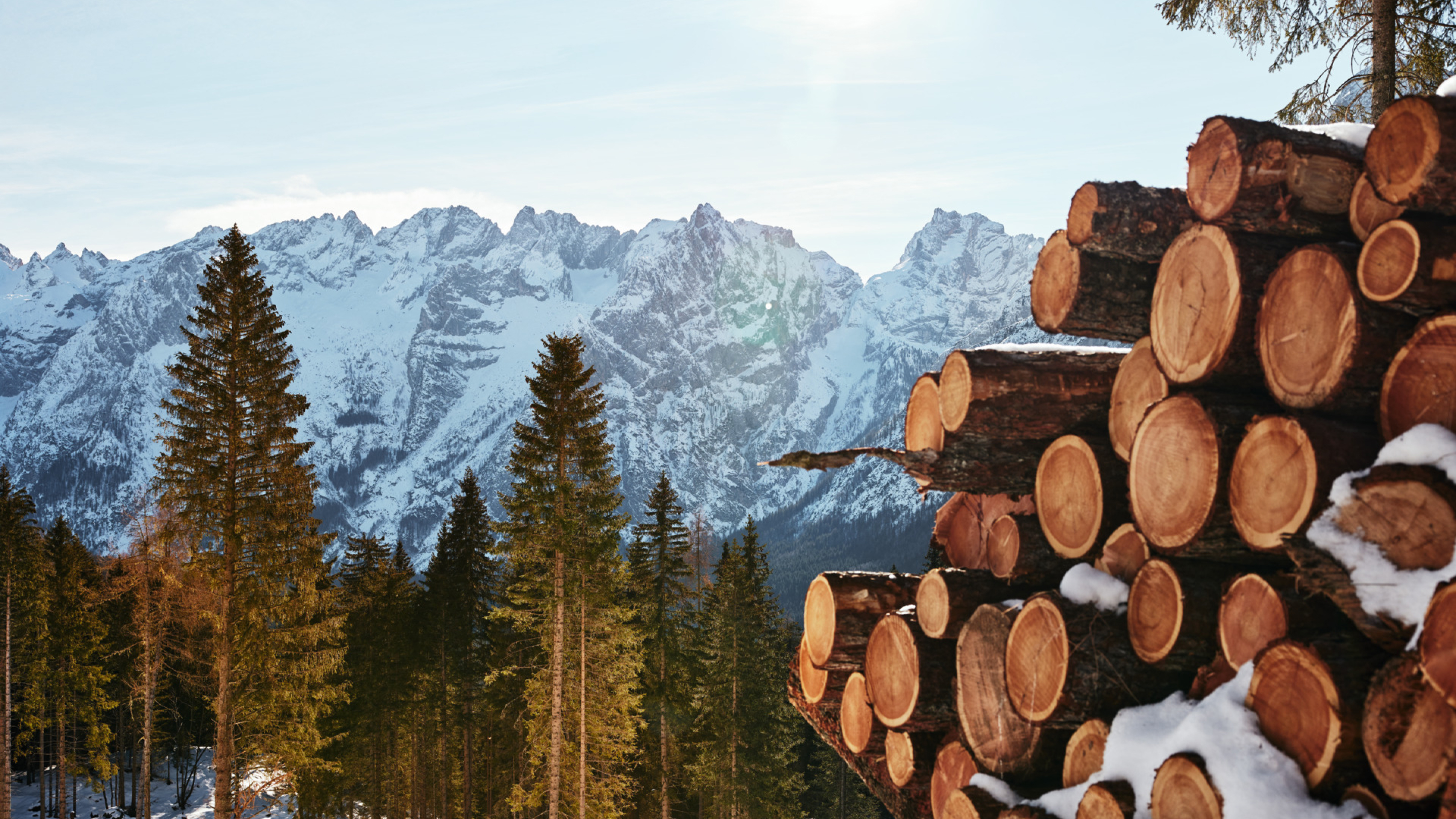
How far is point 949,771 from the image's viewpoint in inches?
223

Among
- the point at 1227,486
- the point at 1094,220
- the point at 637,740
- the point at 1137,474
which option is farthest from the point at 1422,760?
the point at 637,740

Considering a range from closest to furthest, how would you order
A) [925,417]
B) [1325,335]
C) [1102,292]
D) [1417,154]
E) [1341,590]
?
[1341,590] → [1417,154] → [1325,335] → [1102,292] → [925,417]

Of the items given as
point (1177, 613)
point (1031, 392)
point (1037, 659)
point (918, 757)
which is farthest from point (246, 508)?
point (1177, 613)

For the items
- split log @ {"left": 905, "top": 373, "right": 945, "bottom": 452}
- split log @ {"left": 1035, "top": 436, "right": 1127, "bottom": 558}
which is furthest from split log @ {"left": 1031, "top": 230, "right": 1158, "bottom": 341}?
split log @ {"left": 905, "top": 373, "right": 945, "bottom": 452}

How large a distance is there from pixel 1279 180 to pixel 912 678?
3.33m

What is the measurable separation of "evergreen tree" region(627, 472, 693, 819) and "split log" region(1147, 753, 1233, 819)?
75.8ft

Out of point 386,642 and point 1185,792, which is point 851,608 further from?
point 386,642

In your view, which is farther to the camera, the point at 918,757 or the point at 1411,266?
the point at 918,757

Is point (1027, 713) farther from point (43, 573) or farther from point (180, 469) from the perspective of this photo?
point (43, 573)

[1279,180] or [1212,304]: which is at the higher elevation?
[1279,180]

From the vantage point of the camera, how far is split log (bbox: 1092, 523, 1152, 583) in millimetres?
4520

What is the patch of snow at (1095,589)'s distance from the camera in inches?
176

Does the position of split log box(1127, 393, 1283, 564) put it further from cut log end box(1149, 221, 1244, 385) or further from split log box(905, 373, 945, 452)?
split log box(905, 373, 945, 452)

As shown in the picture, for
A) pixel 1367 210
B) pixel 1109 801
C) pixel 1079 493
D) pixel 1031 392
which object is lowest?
pixel 1109 801
